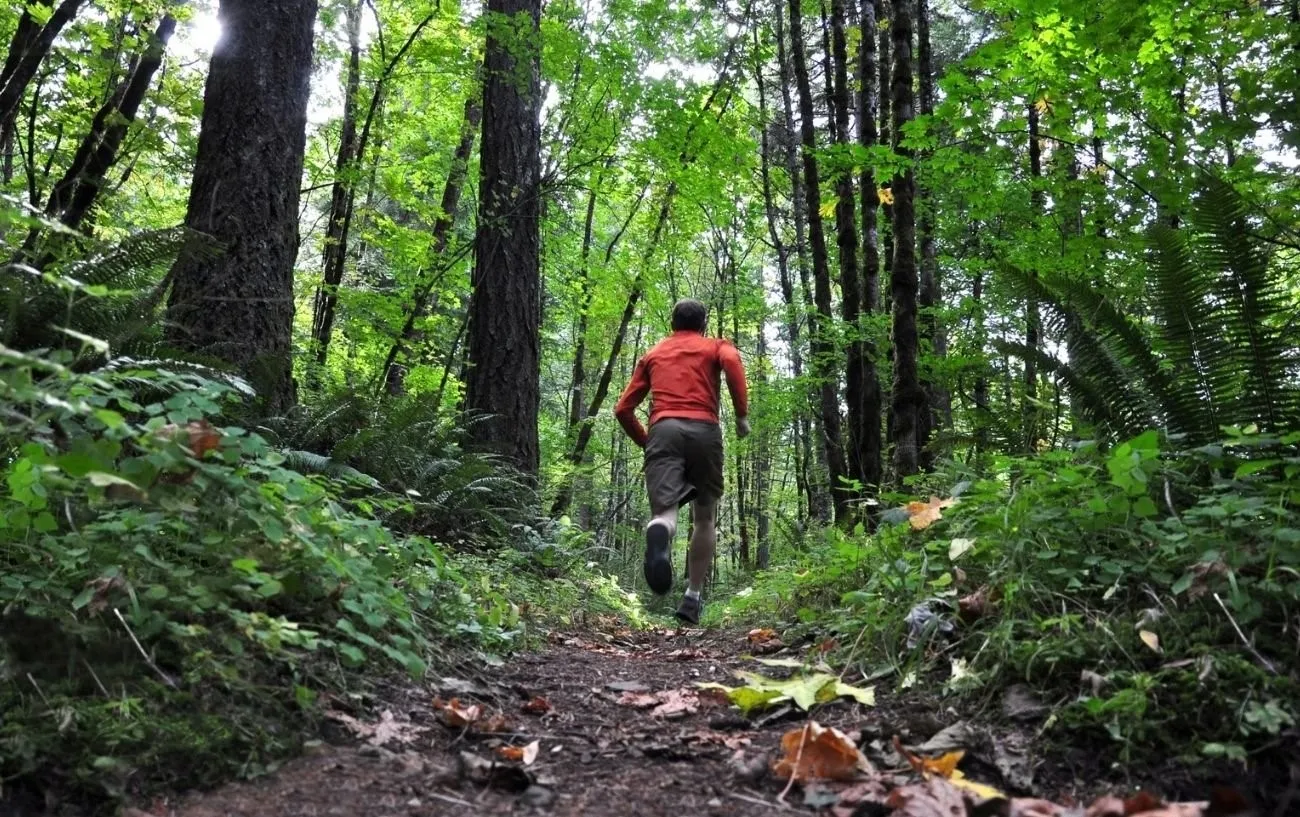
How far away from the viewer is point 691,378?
18.4 feet

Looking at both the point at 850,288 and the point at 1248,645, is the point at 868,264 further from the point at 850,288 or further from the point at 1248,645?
the point at 1248,645

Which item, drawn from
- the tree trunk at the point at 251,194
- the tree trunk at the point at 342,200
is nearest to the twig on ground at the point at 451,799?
the tree trunk at the point at 251,194

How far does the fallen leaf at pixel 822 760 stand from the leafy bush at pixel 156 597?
1243mm

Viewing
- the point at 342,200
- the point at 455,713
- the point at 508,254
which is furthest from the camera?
the point at 342,200

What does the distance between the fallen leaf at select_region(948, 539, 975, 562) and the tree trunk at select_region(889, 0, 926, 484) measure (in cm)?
281

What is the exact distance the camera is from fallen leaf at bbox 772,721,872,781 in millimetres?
1910

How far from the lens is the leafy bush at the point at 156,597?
5.58 feet

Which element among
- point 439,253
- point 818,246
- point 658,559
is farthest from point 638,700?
point 439,253

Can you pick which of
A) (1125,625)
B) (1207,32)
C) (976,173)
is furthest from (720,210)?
(1125,625)

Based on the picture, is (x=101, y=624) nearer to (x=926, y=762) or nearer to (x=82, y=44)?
(x=926, y=762)

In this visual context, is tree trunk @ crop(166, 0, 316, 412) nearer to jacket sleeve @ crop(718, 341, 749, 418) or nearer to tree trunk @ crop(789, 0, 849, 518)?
jacket sleeve @ crop(718, 341, 749, 418)

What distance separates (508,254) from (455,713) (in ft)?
19.7

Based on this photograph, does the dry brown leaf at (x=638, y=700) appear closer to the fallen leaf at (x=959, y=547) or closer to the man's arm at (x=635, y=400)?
the fallen leaf at (x=959, y=547)

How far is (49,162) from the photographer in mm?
8766
